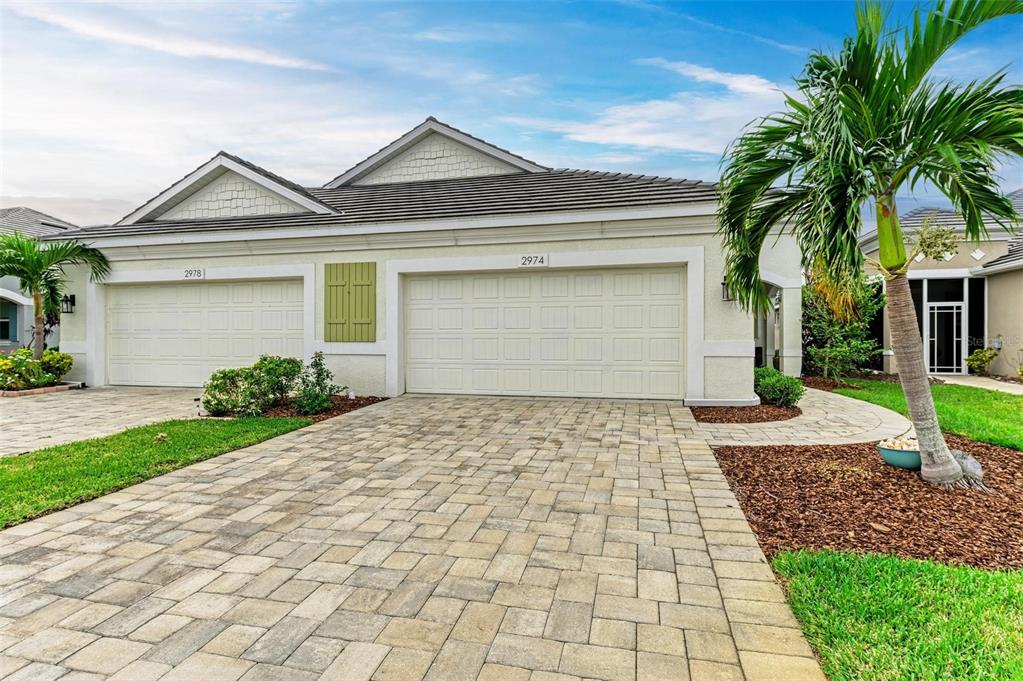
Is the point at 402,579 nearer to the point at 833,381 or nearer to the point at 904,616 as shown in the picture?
the point at 904,616

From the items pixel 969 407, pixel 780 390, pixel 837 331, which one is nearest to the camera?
pixel 780 390

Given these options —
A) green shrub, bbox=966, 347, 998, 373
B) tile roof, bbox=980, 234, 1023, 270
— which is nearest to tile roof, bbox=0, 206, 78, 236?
tile roof, bbox=980, 234, 1023, 270

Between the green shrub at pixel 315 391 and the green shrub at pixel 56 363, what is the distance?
6030mm

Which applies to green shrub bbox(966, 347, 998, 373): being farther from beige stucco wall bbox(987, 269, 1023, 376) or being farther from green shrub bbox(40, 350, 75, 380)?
green shrub bbox(40, 350, 75, 380)

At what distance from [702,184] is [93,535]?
31.4 ft

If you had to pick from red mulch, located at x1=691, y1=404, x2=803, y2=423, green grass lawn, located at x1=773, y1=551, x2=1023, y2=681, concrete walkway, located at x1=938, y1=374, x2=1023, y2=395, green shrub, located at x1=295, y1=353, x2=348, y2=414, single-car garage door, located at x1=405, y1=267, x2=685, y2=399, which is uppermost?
single-car garage door, located at x1=405, y1=267, x2=685, y2=399

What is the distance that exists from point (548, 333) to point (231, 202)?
7.54m

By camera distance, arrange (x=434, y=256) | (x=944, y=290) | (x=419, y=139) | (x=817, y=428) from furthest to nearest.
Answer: (x=944, y=290) → (x=419, y=139) → (x=434, y=256) → (x=817, y=428)

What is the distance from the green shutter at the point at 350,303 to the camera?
1009 centimetres

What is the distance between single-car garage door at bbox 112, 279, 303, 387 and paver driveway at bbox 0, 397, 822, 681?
599cm

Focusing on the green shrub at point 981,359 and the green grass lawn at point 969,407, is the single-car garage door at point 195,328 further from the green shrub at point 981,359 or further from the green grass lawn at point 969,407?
the green shrub at point 981,359

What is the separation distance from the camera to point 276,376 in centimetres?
847

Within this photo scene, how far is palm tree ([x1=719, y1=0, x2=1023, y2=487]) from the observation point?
3.89m

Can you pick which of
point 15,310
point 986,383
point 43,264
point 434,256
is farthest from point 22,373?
point 986,383
